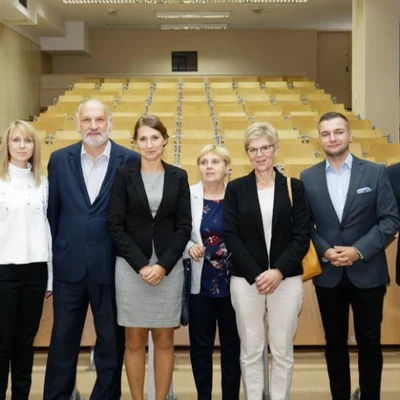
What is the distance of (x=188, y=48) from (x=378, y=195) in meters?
12.7

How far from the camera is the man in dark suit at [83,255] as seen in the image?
2652mm

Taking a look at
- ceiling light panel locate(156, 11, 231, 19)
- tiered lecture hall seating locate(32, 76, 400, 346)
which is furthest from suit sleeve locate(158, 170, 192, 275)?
ceiling light panel locate(156, 11, 231, 19)

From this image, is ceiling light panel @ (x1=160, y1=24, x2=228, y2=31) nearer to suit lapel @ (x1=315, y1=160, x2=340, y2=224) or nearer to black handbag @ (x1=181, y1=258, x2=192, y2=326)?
suit lapel @ (x1=315, y1=160, x2=340, y2=224)

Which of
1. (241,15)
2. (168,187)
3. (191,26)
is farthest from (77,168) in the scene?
(191,26)

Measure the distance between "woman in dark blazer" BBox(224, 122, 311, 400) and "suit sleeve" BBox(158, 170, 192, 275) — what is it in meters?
0.16

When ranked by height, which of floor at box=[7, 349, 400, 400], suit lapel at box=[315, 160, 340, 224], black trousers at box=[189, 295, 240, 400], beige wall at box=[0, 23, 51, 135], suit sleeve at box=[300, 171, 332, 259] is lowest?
floor at box=[7, 349, 400, 400]

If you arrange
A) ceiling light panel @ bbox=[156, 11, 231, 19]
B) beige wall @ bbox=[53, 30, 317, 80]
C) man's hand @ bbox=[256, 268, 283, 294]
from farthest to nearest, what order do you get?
beige wall @ bbox=[53, 30, 317, 80], ceiling light panel @ bbox=[156, 11, 231, 19], man's hand @ bbox=[256, 268, 283, 294]

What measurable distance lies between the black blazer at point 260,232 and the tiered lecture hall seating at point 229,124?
1241 mm

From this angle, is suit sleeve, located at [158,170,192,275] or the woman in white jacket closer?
suit sleeve, located at [158,170,192,275]

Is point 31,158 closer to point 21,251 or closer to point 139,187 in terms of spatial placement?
point 21,251

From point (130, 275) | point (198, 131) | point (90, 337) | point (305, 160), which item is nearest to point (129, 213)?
point (130, 275)

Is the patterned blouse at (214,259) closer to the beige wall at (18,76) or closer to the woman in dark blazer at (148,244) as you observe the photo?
the woman in dark blazer at (148,244)

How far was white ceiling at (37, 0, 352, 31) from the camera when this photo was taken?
1171 cm

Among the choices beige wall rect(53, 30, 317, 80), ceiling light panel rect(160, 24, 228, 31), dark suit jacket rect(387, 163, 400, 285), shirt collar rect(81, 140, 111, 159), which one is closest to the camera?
shirt collar rect(81, 140, 111, 159)
